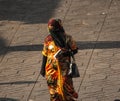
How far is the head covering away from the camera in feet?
28.6

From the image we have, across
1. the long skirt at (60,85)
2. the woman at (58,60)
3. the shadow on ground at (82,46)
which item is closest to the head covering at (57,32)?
the woman at (58,60)

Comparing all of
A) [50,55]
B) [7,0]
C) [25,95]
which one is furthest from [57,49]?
[7,0]

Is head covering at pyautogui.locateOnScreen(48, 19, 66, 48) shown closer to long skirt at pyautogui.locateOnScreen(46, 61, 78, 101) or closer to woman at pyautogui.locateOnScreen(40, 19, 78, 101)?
woman at pyautogui.locateOnScreen(40, 19, 78, 101)

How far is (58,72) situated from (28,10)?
6.65 metres

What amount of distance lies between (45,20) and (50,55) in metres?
5.69

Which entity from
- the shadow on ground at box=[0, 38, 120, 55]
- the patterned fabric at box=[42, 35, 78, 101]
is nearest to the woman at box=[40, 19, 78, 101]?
the patterned fabric at box=[42, 35, 78, 101]

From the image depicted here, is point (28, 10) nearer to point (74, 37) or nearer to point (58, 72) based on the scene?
point (74, 37)

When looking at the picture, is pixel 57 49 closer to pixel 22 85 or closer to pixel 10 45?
pixel 22 85

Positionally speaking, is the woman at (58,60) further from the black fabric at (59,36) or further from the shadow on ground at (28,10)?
the shadow on ground at (28,10)

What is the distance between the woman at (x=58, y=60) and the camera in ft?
28.8

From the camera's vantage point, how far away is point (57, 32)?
8.77 meters

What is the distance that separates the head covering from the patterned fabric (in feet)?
0.34

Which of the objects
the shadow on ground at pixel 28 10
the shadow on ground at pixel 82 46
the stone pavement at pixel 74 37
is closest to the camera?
the stone pavement at pixel 74 37

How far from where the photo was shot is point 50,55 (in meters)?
8.97
